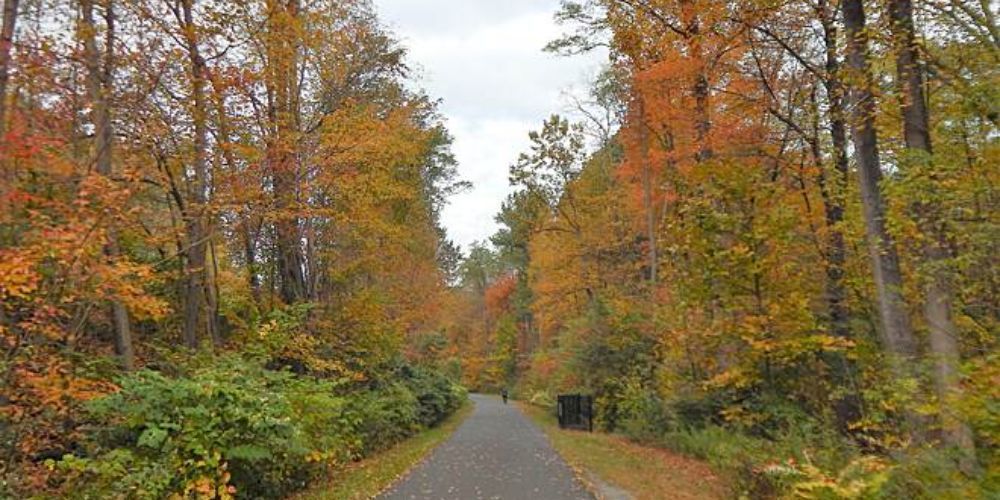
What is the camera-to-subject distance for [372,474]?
12266mm

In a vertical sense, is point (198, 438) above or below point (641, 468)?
above

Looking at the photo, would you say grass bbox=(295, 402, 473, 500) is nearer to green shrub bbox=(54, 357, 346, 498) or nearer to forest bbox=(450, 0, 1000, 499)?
green shrub bbox=(54, 357, 346, 498)

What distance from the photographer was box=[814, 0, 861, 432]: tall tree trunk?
32.4 feet

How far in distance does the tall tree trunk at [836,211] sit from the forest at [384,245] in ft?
0.26

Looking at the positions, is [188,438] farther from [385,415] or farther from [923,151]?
[385,415]

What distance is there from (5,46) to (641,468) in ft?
37.9

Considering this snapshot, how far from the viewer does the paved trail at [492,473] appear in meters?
9.94

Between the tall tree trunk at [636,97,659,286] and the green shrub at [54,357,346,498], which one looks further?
the tall tree trunk at [636,97,659,286]

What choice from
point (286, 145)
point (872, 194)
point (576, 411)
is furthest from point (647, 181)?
point (872, 194)

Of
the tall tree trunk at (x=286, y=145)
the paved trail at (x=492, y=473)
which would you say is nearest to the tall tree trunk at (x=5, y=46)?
the tall tree trunk at (x=286, y=145)

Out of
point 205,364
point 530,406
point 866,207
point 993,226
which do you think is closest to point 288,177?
point 205,364

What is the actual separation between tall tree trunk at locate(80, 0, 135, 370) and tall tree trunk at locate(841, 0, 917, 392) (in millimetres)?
9780

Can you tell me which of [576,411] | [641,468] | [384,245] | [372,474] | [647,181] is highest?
[647,181]

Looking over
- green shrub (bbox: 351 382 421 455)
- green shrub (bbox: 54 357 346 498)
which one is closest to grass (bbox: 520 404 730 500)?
green shrub (bbox: 351 382 421 455)
